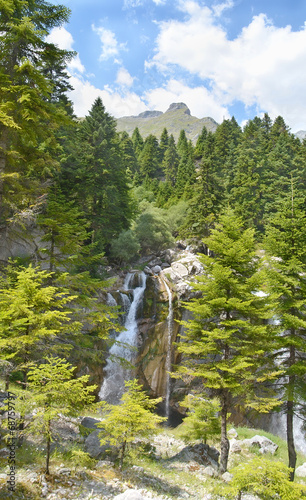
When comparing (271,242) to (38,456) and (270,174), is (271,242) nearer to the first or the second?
(38,456)

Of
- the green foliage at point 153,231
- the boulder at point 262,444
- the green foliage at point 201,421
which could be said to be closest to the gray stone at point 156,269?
the green foliage at point 153,231

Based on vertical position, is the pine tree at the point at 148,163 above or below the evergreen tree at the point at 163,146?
below

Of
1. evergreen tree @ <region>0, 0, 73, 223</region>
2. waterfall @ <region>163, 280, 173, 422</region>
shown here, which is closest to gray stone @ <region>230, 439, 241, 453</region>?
waterfall @ <region>163, 280, 173, 422</region>

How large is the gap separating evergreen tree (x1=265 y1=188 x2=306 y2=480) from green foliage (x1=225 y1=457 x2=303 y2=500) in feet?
15.1

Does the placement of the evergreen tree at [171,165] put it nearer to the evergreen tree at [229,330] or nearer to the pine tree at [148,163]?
the pine tree at [148,163]

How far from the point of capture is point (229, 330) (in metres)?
10.7

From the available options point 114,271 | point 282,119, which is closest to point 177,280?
point 114,271

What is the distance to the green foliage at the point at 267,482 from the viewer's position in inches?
252

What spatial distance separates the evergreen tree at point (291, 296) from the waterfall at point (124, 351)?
10047 mm

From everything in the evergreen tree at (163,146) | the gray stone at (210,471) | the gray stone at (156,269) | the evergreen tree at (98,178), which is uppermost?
the evergreen tree at (163,146)

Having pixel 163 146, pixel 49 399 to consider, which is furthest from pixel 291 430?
pixel 163 146

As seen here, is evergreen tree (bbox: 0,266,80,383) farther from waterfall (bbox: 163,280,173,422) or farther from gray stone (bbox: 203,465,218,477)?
waterfall (bbox: 163,280,173,422)

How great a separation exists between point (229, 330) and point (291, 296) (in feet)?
10.6

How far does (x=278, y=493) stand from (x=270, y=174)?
→ 1490 inches
